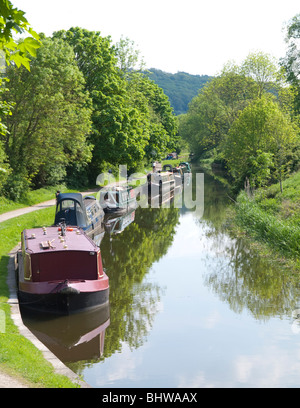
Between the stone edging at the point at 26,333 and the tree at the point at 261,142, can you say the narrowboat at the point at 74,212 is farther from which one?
the tree at the point at 261,142

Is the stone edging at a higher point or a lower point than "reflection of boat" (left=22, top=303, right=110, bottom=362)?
higher

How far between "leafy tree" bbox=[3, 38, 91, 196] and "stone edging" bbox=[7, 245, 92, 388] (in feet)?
41.7

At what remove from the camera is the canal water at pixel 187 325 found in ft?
34.1

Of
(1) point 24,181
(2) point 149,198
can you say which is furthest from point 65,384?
(2) point 149,198

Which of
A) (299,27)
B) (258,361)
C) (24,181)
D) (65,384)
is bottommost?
(258,361)

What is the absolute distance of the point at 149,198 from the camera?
42406mm

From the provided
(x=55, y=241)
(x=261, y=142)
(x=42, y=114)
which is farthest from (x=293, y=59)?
(x=55, y=241)

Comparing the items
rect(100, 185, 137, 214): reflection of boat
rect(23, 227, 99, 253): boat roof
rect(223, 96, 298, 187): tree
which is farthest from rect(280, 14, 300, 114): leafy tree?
rect(23, 227, 99, 253): boat roof

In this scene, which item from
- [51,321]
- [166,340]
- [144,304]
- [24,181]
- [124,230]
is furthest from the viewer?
[24,181]

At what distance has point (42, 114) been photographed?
29969mm

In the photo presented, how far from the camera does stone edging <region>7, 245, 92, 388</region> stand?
908cm

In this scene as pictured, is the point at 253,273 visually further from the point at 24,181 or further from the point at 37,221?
the point at 24,181

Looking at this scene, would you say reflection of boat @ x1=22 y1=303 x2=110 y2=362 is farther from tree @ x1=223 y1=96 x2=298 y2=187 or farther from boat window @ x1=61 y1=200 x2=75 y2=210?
tree @ x1=223 y1=96 x2=298 y2=187
